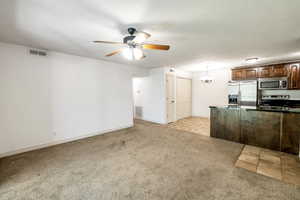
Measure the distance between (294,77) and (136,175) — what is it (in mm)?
6024

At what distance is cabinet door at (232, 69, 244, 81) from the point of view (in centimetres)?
535

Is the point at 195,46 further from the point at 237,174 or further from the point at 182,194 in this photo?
the point at 182,194

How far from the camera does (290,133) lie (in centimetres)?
293

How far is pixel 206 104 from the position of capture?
6836 mm

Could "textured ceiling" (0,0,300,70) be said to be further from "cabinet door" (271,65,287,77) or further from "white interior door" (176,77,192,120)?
"white interior door" (176,77,192,120)

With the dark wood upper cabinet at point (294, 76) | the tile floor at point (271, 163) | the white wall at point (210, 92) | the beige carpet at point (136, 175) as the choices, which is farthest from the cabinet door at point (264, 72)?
the beige carpet at point (136, 175)

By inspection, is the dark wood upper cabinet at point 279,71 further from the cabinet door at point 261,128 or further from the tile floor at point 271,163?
the tile floor at point 271,163

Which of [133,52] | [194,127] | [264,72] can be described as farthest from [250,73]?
[133,52]

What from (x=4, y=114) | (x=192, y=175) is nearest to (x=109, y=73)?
(x=4, y=114)

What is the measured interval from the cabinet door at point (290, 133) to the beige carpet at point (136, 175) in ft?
3.07

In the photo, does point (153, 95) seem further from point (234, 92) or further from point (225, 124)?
point (234, 92)

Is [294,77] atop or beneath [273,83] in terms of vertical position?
atop

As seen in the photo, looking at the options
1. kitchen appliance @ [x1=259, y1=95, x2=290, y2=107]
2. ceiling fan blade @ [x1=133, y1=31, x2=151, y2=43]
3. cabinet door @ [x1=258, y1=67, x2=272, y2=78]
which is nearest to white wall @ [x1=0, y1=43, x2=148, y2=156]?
ceiling fan blade @ [x1=133, y1=31, x2=151, y2=43]

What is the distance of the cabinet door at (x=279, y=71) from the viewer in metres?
4.54
